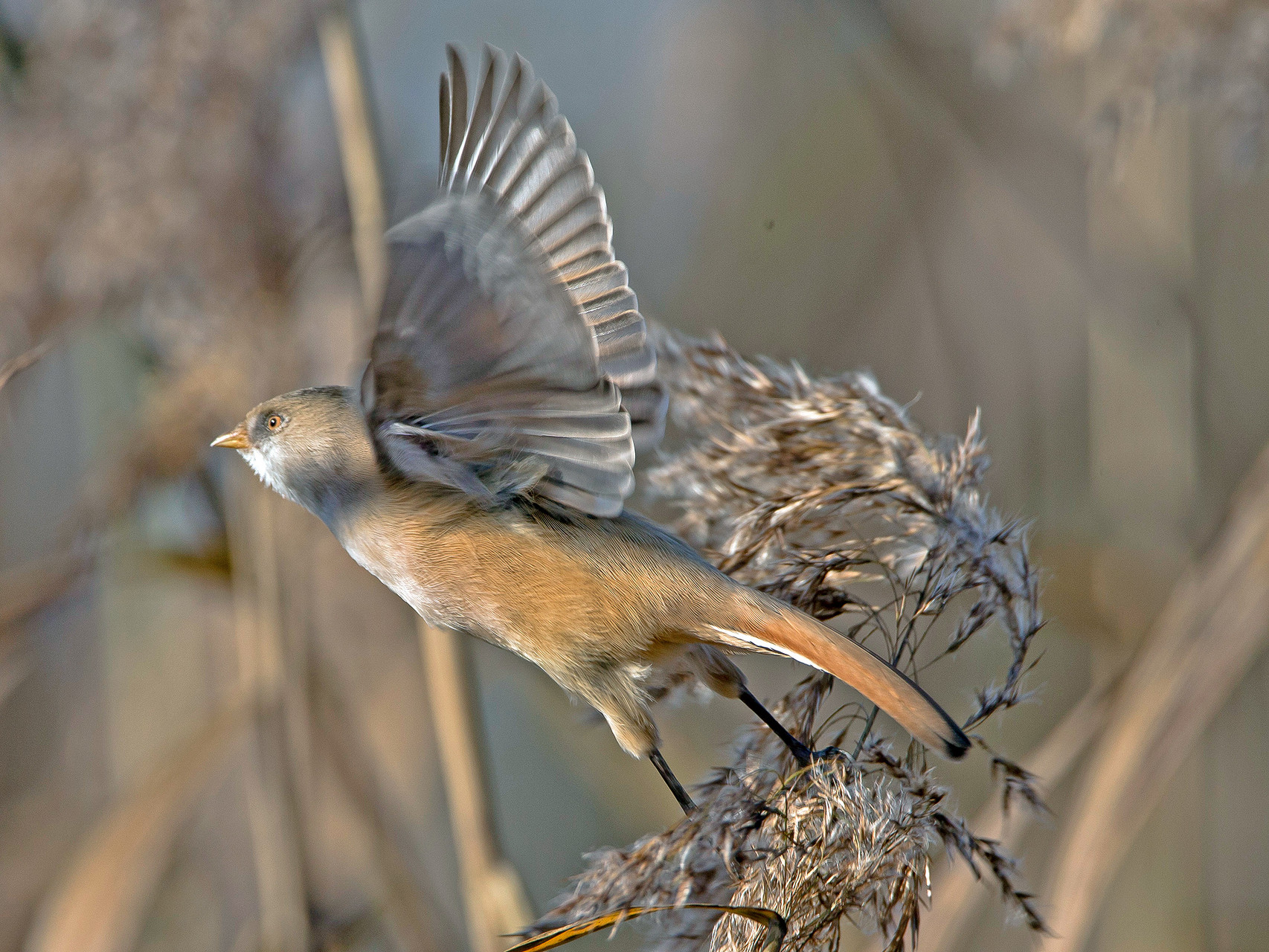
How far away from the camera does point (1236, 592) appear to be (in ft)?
4.01

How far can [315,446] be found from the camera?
1101mm

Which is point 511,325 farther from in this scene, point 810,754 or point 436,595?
point 810,754

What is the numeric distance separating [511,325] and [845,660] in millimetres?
438

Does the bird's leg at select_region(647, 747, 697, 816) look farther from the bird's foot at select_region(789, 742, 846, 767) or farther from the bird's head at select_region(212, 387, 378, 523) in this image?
the bird's head at select_region(212, 387, 378, 523)

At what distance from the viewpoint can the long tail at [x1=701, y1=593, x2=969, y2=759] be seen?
0.87 meters

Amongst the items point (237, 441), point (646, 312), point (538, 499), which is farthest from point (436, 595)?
point (646, 312)

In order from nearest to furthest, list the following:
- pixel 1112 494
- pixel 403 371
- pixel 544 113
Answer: pixel 403 371 → pixel 544 113 → pixel 1112 494

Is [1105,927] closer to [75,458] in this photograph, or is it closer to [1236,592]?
[1236,592]

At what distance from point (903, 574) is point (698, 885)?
0.41 meters

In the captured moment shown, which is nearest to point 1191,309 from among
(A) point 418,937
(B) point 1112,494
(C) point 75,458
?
(B) point 1112,494

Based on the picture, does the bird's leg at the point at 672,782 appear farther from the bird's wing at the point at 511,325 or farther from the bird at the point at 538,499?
the bird's wing at the point at 511,325

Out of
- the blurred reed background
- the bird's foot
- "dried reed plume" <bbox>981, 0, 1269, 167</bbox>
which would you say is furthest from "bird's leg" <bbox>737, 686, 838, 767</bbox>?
"dried reed plume" <bbox>981, 0, 1269, 167</bbox>

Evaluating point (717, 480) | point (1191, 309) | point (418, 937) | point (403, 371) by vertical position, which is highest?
point (1191, 309)

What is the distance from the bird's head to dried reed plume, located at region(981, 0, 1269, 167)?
118 centimetres
